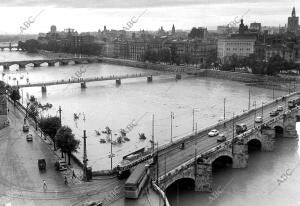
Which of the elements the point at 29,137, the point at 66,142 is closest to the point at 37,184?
the point at 66,142

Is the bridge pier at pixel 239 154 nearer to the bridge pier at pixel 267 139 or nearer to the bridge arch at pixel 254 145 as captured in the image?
the bridge pier at pixel 267 139

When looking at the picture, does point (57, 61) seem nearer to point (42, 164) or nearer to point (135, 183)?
point (42, 164)

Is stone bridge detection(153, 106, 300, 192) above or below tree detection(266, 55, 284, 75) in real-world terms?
below

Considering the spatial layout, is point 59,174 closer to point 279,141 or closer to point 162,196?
point 162,196

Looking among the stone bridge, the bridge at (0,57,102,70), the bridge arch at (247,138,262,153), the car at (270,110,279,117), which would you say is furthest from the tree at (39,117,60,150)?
the bridge at (0,57,102,70)

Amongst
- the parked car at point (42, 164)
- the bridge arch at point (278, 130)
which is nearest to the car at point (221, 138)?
the bridge arch at point (278, 130)

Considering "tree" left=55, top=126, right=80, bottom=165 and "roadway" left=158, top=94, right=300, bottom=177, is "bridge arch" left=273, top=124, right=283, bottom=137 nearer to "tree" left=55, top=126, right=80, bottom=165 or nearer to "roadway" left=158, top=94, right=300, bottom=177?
"roadway" left=158, top=94, right=300, bottom=177
